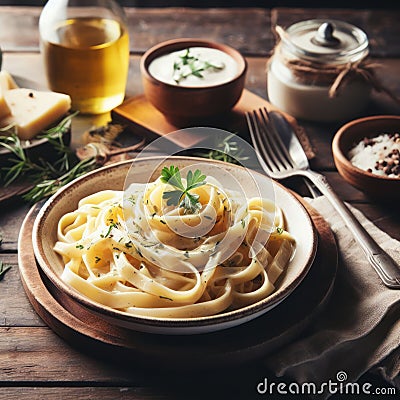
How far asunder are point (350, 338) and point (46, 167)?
1.09m

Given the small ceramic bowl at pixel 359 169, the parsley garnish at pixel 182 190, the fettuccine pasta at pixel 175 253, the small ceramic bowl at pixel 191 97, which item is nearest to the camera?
the fettuccine pasta at pixel 175 253

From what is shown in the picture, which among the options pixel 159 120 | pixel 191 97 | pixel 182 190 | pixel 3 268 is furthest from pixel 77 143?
pixel 182 190

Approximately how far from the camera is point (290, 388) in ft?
4.84

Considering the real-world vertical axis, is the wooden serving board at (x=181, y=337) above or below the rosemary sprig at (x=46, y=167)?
above

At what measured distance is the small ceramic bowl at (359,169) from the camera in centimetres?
204

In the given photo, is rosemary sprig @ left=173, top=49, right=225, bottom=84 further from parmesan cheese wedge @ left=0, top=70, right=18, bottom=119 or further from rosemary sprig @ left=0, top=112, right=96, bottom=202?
parmesan cheese wedge @ left=0, top=70, right=18, bottom=119

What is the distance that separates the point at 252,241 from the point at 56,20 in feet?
3.76

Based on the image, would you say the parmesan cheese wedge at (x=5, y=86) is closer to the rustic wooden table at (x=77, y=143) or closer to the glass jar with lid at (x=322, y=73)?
the rustic wooden table at (x=77, y=143)

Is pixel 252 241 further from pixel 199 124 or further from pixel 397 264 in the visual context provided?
pixel 199 124

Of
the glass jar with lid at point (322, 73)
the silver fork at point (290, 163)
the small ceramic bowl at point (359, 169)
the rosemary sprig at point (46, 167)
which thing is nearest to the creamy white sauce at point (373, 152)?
the small ceramic bowl at point (359, 169)

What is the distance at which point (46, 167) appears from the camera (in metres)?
2.20

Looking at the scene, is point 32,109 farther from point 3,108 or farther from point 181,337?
point 181,337

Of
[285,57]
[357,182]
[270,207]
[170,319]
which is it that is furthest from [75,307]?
[285,57]

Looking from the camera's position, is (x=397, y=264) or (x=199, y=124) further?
(x=199, y=124)
